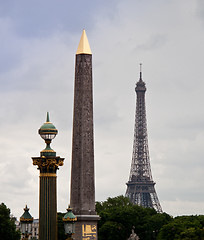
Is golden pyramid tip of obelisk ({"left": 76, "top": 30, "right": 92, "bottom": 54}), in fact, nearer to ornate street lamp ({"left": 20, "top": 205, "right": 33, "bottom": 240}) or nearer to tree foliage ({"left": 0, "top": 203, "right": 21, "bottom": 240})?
tree foliage ({"left": 0, "top": 203, "right": 21, "bottom": 240})

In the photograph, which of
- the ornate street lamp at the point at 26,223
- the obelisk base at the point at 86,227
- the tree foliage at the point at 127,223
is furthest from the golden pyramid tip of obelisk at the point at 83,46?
the tree foliage at the point at 127,223

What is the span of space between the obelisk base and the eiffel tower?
83608 mm

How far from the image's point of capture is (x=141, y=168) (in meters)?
155

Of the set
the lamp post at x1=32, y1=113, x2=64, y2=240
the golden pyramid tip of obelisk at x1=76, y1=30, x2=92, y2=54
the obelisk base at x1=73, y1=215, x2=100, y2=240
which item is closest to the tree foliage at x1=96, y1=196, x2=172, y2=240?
the obelisk base at x1=73, y1=215, x2=100, y2=240

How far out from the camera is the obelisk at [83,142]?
54625 mm

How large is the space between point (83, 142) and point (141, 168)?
100644 millimetres

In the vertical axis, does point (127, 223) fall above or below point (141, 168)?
below

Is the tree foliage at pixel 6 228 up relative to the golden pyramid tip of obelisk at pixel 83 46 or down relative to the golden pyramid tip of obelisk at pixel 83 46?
down

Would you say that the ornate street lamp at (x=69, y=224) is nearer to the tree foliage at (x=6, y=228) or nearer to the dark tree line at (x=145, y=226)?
the tree foliage at (x=6, y=228)

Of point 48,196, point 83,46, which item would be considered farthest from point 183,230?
point 48,196

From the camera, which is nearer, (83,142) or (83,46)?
(83,142)

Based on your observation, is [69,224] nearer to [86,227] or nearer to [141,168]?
[86,227]

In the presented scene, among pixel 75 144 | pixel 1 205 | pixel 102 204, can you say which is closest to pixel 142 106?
pixel 102 204

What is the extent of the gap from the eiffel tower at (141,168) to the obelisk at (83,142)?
3330 inches
